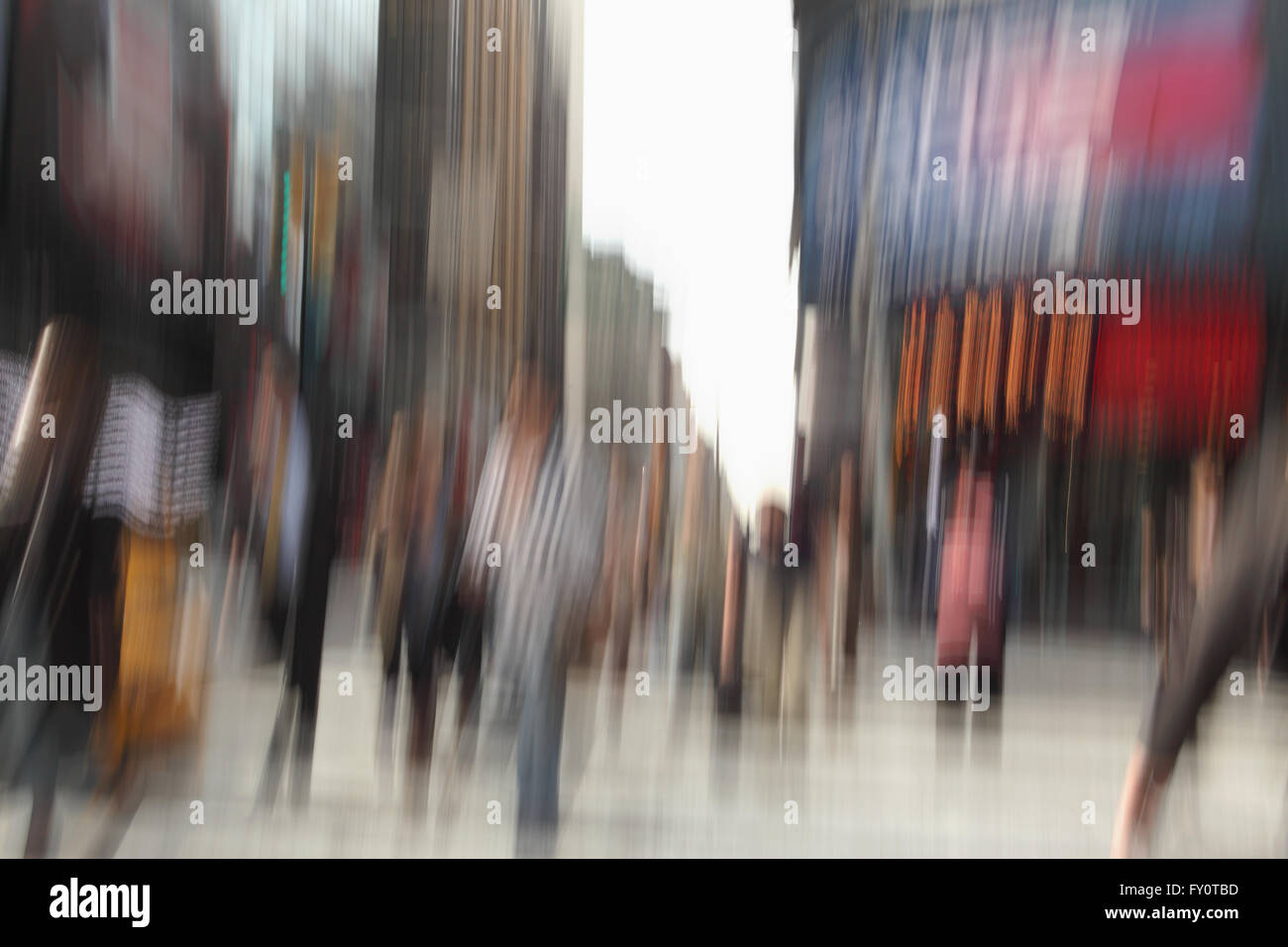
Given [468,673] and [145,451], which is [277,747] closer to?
[468,673]

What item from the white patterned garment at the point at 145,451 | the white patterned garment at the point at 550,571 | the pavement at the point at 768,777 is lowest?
the pavement at the point at 768,777

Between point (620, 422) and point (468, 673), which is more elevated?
point (620, 422)

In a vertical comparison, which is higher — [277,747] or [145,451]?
[145,451]

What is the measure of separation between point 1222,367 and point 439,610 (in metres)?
1.61

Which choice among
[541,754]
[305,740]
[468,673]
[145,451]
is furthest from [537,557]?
[145,451]

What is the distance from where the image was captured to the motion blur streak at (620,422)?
1874 mm

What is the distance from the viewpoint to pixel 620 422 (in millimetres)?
1878

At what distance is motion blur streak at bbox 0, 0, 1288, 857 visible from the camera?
1.87 metres

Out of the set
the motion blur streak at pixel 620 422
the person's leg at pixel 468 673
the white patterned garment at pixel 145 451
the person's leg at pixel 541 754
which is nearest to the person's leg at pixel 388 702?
the motion blur streak at pixel 620 422

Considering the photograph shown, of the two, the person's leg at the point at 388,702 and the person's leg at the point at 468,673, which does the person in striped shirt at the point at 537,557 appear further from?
the person's leg at the point at 388,702

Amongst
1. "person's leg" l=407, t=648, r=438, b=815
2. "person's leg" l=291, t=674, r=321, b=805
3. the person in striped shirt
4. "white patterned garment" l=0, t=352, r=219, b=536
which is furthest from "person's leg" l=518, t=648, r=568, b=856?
"white patterned garment" l=0, t=352, r=219, b=536

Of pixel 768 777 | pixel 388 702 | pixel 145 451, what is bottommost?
pixel 768 777

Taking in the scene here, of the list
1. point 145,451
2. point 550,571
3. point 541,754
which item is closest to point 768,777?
point 541,754

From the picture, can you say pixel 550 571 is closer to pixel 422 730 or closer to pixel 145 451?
pixel 422 730
